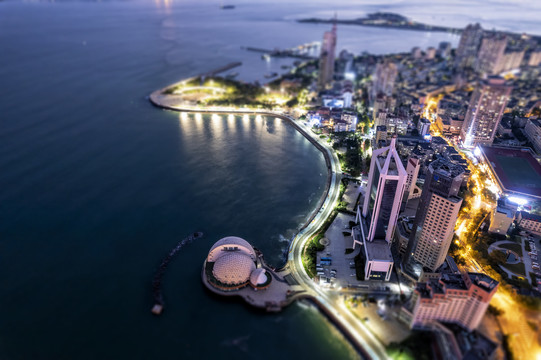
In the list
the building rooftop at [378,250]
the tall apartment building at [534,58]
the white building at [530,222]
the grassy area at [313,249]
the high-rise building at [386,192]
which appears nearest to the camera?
the building rooftop at [378,250]

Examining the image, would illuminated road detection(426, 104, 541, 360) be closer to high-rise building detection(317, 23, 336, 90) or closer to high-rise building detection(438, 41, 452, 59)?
high-rise building detection(317, 23, 336, 90)

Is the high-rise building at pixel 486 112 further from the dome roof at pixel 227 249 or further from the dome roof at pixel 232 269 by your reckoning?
the dome roof at pixel 232 269

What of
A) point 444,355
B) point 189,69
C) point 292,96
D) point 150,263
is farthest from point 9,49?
point 444,355

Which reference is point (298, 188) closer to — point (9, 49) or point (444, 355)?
point (444, 355)

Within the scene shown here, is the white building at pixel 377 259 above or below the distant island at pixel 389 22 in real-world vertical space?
below

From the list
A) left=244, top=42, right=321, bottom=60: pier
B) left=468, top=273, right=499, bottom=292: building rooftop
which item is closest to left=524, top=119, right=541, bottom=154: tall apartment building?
left=468, top=273, right=499, bottom=292: building rooftop

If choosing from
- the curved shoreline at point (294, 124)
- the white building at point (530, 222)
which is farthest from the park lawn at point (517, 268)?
the curved shoreline at point (294, 124)

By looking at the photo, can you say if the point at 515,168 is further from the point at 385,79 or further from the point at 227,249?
the point at 227,249

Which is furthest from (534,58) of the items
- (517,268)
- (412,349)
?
(412,349)
